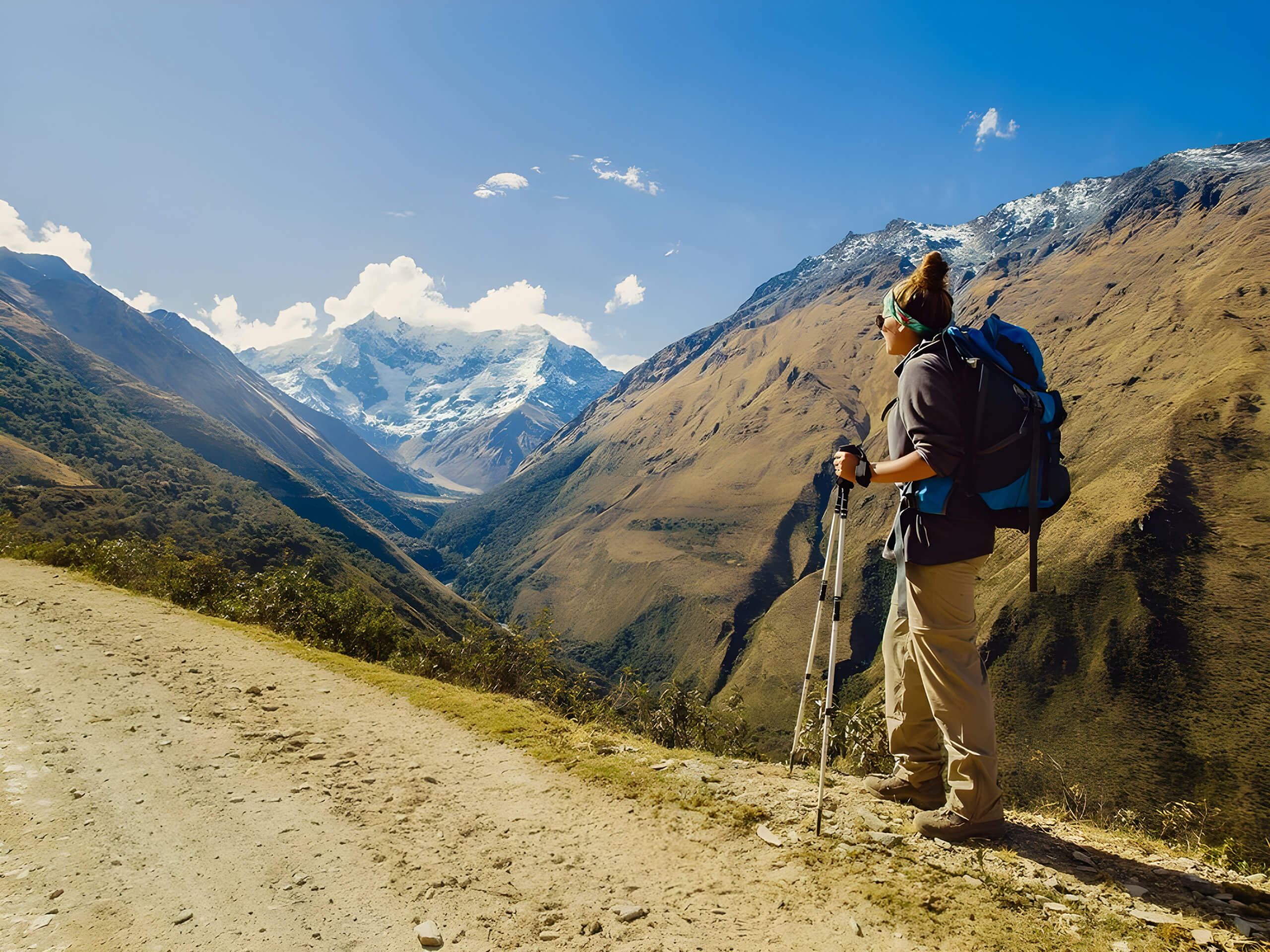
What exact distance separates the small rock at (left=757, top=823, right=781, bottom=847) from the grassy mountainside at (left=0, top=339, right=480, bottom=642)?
120860 mm

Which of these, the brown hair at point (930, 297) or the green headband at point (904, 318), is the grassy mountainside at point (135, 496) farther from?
the brown hair at point (930, 297)

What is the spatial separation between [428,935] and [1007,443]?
201 inches

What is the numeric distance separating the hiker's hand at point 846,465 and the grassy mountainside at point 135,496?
121489 millimetres

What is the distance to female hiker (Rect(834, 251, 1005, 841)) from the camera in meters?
4.48

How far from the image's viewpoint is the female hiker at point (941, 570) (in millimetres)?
4480

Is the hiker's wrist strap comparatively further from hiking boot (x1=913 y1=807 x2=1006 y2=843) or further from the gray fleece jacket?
hiking boot (x1=913 y1=807 x2=1006 y2=843)

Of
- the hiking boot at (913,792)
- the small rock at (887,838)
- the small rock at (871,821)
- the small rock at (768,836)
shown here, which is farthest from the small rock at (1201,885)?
the small rock at (768,836)

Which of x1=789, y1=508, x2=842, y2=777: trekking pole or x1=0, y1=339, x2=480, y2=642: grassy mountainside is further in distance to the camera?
x1=0, y1=339, x2=480, y2=642: grassy mountainside

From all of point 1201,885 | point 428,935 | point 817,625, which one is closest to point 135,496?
point 428,935

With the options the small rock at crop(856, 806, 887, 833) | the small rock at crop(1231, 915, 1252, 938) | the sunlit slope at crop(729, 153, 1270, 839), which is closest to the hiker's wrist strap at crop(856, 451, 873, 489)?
the small rock at crop(856, 806, 887, 833)

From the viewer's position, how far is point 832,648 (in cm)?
518

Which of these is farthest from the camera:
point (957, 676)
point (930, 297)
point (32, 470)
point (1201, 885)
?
point (32, 470)

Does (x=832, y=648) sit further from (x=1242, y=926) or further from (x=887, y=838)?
(x=1242, y=926)

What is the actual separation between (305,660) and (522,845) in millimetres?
7586
